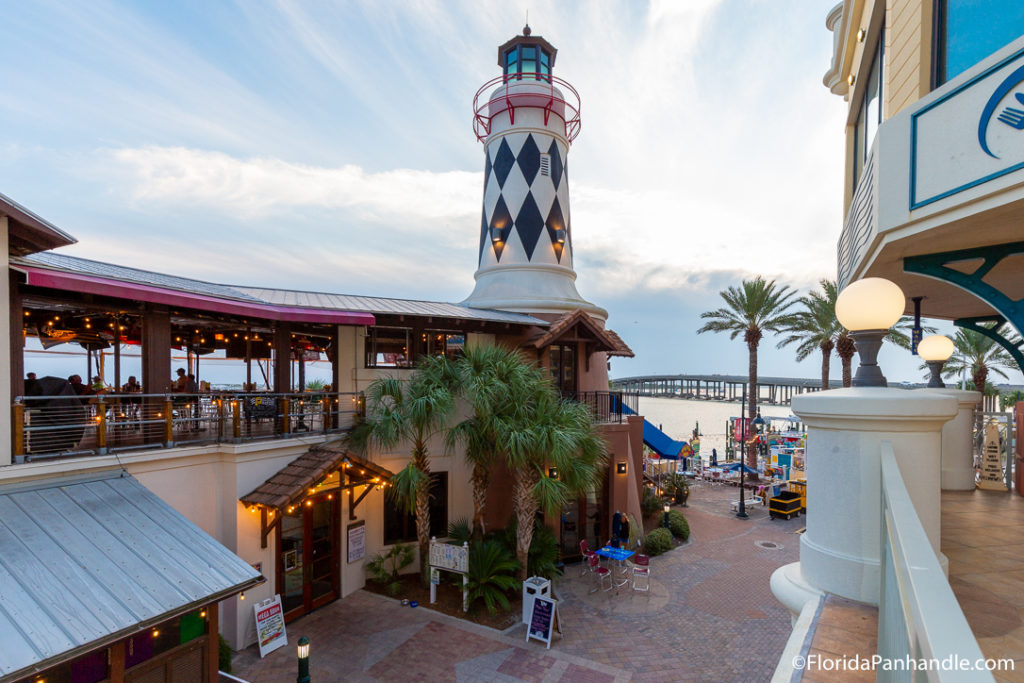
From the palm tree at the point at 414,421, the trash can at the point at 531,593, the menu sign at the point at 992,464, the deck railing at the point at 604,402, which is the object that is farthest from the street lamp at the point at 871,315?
the deck railing at the point at 604,402

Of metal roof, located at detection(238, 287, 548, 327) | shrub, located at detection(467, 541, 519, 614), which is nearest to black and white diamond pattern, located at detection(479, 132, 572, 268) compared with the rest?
metal roof, located at detection(238, 287, 548, 327)

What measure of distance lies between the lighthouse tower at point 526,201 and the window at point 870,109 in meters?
9.09

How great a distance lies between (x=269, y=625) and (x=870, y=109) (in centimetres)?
1267

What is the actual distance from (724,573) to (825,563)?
13.1 m

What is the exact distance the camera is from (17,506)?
20.5ft

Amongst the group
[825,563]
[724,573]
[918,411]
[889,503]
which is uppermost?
[918,411]

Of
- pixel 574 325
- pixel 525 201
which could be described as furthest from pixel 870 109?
pixel 525 201

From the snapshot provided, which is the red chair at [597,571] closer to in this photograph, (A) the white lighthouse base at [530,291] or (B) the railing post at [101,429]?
(A) the white lighthouse base at [530,291]

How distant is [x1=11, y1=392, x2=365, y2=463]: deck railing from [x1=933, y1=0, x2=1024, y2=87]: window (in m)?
9.89

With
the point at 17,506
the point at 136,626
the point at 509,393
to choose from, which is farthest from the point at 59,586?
the point at 509,393

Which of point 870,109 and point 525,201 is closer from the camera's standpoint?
point 870,109

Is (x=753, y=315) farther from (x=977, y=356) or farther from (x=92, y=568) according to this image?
(x=92, y=568)

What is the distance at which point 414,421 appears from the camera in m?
10.3

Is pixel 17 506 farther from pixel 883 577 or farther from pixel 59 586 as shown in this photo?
pixel 883 577
